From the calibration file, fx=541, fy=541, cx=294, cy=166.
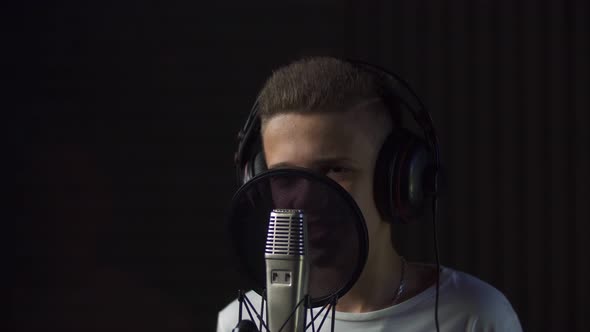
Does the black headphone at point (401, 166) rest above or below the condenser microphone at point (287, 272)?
above

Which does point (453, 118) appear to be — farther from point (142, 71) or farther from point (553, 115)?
point (142, 71)

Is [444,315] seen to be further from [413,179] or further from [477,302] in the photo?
[413,179]

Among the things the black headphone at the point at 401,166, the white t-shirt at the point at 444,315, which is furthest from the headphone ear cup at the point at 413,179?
the white t-shirt at the point at 444,315

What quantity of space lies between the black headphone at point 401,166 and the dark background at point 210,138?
100 centimetres

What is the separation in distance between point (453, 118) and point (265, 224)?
4.34ft

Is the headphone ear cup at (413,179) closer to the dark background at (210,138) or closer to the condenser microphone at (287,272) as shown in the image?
the condenser microphone at (287,272)

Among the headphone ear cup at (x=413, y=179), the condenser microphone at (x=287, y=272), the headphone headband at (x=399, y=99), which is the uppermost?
the headphone headband at (x=399, y=99)

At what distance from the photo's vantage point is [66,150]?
197cm

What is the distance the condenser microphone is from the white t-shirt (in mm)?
382

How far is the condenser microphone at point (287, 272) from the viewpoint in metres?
0.53

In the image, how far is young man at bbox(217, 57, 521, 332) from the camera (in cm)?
82

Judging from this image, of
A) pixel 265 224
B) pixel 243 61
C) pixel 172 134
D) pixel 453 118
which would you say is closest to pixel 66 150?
pixel 172 134

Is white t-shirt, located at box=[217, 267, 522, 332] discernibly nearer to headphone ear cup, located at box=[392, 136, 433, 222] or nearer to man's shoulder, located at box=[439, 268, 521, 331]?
man's shoulder, located at box=[439, 268, 521, 331]

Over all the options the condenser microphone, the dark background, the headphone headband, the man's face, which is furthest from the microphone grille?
the dark background
